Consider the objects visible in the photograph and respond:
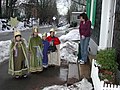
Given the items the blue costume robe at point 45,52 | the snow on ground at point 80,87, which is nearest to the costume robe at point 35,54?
the blue costume robe at point 45,52

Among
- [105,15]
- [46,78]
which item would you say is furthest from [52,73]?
[105,15]

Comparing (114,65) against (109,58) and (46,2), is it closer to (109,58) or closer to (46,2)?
(109,58)

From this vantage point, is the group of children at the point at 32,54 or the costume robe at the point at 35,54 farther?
the costume robe at the point at 35,54

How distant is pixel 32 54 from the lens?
946 cm

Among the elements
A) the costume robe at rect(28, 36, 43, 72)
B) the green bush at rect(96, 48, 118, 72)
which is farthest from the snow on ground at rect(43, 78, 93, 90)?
the costume robe at rect(28, 36, 43, 72)

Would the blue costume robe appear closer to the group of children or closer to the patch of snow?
the group of children

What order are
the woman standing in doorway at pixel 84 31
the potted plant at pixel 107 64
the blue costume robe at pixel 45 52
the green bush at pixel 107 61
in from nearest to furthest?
the potted plant at pixel 107 64 < the green bush at pixel 107 61 < the woman standing in doorway at pixel 84 31 < the blue costume robe at pixel 45 52

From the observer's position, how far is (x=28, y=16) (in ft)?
216

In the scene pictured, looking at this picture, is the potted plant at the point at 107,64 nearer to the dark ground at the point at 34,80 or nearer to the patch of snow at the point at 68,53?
the dark ground at the point at 34,80

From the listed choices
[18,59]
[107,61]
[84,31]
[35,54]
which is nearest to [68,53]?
[35,54]

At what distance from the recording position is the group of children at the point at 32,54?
28.4 ft

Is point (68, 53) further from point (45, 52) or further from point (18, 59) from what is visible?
point (18, 59)

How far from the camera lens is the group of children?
8664mm

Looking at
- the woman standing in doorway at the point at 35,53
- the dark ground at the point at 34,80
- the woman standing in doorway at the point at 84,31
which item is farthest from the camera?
the woman standing in doorway at the point at 35,53
